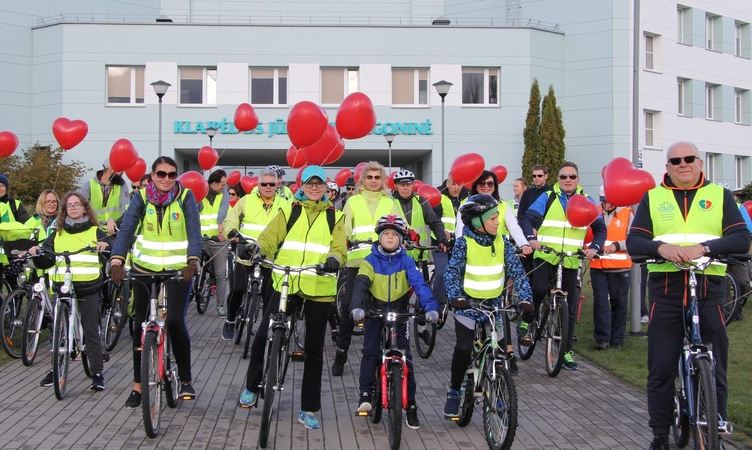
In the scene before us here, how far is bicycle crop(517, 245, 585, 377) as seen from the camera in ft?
28.2

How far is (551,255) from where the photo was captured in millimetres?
9141

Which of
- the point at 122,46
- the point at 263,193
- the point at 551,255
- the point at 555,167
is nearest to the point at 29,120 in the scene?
the point at 122,46

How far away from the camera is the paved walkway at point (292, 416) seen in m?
6.12

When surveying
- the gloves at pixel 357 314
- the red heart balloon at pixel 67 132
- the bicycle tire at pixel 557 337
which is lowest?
the bicycle tire at pixel 557 337

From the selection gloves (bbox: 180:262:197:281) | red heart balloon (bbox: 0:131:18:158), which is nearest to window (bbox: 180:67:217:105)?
Result: red heart balloon (bbox: 0:131:18:158)

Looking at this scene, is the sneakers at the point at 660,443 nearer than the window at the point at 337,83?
Yes

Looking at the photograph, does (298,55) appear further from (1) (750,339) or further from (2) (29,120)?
(1) (750,339)

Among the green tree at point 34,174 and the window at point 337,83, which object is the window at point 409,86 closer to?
the window at point 337,83

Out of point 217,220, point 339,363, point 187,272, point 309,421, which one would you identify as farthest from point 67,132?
point 309,421

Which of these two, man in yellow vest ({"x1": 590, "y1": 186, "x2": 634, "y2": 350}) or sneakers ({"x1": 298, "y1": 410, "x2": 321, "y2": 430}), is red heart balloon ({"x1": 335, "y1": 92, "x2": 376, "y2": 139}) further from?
sneakers ({"x1": 298, "y1": 410, "x2": 321, "y2": 430})

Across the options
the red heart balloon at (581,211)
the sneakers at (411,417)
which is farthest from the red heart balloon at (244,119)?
the sneakers at (411,417)

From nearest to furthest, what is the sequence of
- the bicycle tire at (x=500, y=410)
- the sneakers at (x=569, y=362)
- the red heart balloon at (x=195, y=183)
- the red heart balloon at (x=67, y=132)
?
the bicycle tire at (x=500, y=410) → the sneakers at (x=569, y=362) → the red heart balloon at (x=195, y=183) → the red heart balloon at (x=67, y=132)

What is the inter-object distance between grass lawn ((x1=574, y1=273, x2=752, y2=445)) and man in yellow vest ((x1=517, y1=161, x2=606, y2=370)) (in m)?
0.65

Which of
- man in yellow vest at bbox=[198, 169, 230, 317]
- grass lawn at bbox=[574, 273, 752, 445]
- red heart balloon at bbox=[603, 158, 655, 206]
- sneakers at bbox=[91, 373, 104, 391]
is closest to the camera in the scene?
grass lawn at bbox=[574, 273, 752, 445]
